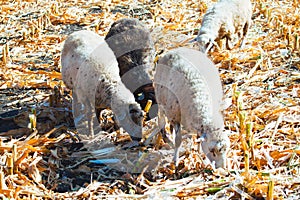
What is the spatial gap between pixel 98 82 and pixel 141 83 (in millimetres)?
986

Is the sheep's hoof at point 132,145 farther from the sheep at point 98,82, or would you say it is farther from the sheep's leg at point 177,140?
the sheep's leg at point 177,140

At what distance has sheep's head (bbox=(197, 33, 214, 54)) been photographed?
8.34 m

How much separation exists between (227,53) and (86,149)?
12.7 feet

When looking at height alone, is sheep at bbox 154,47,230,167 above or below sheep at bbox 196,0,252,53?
below

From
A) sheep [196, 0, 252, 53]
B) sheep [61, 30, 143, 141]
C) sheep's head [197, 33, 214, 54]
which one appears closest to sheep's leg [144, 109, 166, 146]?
sheep [61, 30, 143, 141]

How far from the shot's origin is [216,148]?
17.1 ft

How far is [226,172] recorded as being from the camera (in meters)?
5.30

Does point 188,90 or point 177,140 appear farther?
point 177,140

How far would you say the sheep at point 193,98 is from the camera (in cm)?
526

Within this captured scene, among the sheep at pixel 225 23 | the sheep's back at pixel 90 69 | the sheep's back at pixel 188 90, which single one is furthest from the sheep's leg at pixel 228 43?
the sheep's back at pixel 188 90

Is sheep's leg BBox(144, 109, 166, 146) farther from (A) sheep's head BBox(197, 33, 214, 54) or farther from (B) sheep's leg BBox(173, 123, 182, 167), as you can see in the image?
(A) sheep's head BBox(197, 33, 214, 54)

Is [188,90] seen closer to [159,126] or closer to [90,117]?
[159,126]

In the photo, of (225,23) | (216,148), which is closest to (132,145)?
(216,148)

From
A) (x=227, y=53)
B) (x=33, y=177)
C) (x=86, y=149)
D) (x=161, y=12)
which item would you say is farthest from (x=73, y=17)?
(x=33, y=177)
